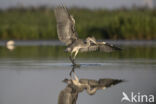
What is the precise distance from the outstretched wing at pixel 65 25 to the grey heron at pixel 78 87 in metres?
2.21

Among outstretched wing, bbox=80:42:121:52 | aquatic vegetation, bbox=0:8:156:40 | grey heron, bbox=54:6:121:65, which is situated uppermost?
grey heron, bbox=54:6:121:65

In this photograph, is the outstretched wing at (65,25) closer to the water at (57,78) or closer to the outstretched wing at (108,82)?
the water at (57,78)

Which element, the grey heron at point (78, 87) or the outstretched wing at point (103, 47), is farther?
the outstretched wing at point (103, 47)

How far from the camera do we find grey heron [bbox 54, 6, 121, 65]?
510 inches

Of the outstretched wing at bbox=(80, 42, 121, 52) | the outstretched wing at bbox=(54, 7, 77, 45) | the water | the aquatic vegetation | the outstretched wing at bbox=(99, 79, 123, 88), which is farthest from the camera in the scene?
the aquatic vegetation

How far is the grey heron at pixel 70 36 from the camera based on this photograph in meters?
13.0

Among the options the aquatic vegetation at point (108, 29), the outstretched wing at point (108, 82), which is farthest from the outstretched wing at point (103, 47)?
the aquatic vegetation at point (108, 29)

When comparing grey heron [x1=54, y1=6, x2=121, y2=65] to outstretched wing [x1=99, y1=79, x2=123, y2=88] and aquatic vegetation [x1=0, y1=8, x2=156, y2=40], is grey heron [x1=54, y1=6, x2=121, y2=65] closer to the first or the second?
outstretched wing [x1=99, y1=79, x2=123, y2=88]

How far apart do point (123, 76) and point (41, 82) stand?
176cm

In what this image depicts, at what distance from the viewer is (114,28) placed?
30.0 metres

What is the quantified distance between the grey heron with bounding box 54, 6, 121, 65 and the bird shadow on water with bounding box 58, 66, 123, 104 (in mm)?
2019

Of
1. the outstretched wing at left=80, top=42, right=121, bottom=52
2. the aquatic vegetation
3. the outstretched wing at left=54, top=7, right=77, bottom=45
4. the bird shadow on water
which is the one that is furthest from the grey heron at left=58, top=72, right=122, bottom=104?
the aquatic vegetation

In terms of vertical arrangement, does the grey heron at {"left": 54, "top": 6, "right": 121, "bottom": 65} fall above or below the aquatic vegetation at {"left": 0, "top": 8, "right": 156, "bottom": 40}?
above

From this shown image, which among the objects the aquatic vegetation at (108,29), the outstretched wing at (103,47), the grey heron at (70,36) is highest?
the grey heron at (70,36)
